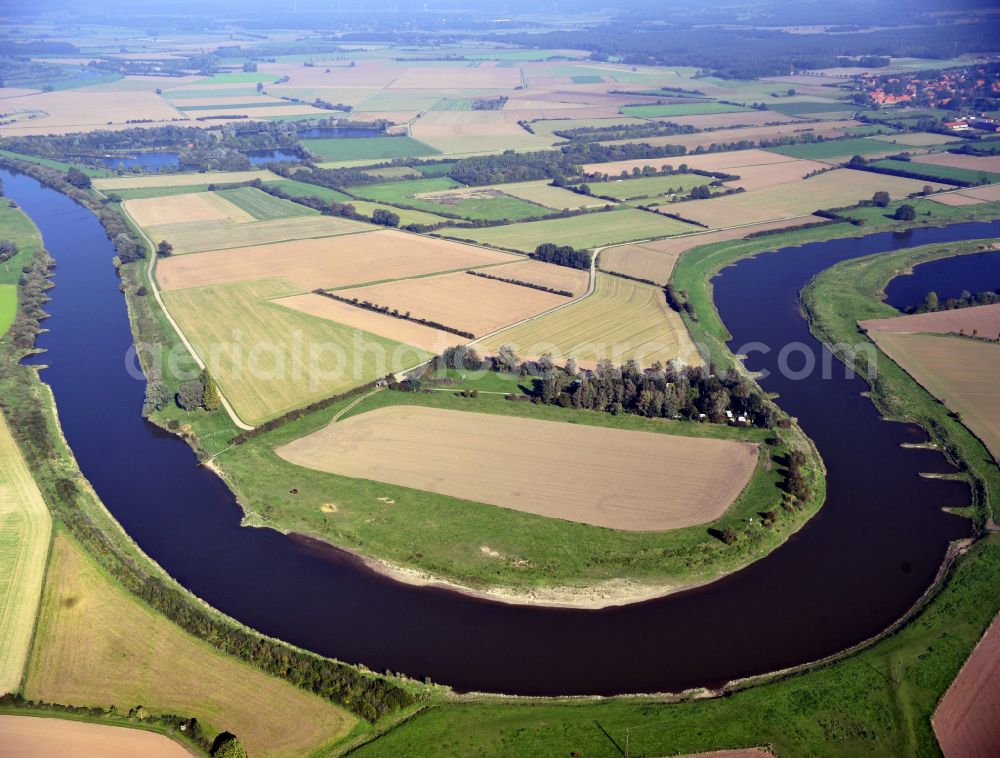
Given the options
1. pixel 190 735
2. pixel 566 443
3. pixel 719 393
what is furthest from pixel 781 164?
pixel 190 735

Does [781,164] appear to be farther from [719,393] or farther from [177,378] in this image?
[177,378]

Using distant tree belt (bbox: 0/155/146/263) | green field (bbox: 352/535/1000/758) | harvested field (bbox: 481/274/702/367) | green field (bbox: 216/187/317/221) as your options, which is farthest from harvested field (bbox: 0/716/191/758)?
green field (bbox: 216/187/317/221)

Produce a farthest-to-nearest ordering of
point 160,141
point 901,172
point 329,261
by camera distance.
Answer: point 160,141, point 901,172, point 329,261

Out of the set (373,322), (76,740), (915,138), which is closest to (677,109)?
(915,138)

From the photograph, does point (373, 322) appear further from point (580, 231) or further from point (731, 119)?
point (731, 119)

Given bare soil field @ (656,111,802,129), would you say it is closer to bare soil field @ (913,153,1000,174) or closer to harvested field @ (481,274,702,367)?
bare soil field @ (913,153,1000,174)

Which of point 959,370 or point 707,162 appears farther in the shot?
point 707,162

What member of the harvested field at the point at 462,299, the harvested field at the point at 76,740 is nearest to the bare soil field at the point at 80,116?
the harvested field at the point at 462,299

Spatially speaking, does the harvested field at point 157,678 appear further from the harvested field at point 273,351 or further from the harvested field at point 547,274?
the harvested field at point 547,274
